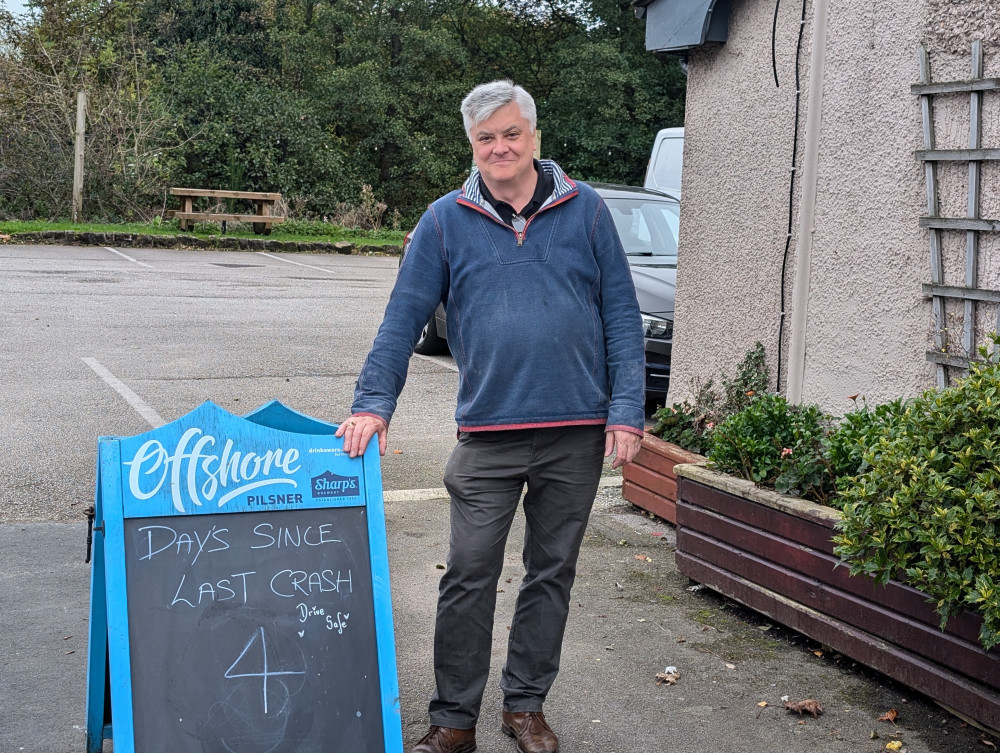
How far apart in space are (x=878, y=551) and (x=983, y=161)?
1.80 metres

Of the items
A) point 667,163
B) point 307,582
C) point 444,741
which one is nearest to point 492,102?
point 307,582

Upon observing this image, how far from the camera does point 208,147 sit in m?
25.7

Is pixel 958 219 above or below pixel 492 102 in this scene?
below

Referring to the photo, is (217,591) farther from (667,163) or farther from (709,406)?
(667,163)

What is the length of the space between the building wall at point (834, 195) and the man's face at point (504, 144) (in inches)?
84.5

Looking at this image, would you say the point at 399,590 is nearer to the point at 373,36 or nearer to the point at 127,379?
the point at 127,379

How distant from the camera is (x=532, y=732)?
343cm

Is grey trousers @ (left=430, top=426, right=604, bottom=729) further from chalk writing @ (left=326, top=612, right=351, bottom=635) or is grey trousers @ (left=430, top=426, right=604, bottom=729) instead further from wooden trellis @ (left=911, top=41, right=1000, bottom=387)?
wooden trellis @ (left=911, top=41, right=1000, bottom=387)

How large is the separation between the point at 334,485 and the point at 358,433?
0.16 m

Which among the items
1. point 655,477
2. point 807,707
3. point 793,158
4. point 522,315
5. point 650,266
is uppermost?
point 793,158

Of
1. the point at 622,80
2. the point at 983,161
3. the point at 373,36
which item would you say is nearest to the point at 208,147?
the point at 373,36

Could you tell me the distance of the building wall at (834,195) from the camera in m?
4.57

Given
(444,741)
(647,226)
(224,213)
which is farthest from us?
(224,213)

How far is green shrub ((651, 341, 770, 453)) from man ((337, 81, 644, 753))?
230 centimetres
